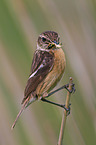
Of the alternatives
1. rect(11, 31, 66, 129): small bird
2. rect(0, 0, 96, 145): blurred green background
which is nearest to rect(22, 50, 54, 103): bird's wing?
rect(11, 31, 66, 129): small bird

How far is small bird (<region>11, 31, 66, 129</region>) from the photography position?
1.97 metres

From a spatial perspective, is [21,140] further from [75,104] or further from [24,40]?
[24,40]

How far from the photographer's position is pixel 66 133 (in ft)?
5.83

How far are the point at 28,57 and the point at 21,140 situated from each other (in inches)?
22.3

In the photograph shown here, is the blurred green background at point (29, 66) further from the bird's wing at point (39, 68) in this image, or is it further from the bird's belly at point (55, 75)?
the bird's wing at point (39, 68)

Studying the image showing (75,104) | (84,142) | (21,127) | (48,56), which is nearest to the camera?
(84,142)

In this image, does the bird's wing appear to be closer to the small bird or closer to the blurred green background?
the small bird

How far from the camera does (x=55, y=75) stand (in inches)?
78.1

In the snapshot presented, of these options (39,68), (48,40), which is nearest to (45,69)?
(39,68)

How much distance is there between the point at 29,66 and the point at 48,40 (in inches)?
11.6

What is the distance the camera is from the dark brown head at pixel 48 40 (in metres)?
1.92

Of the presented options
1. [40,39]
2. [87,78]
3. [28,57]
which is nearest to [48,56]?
[40,39]

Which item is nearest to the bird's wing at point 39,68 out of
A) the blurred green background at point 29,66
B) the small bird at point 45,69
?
the small bird at point 45,69

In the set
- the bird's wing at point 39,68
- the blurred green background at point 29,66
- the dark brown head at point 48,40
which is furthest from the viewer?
the bird's wing at point 39,68
